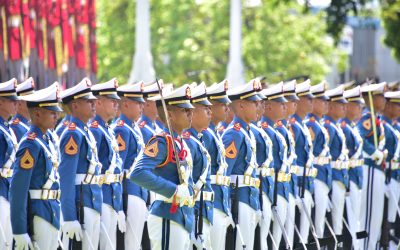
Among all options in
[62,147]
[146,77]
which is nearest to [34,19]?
[146,77]

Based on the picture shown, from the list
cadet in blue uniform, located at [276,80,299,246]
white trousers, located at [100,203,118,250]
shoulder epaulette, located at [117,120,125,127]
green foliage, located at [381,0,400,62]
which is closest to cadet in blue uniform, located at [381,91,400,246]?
cadet in blue uniform, located at [276,80,299,246]

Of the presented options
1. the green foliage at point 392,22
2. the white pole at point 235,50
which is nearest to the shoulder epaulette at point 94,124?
the green foliage at point 392,22

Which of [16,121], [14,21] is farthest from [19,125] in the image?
[14,21]

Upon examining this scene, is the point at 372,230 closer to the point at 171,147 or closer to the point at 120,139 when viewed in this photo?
the point at 120,139

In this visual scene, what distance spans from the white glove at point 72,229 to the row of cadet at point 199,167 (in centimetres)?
1

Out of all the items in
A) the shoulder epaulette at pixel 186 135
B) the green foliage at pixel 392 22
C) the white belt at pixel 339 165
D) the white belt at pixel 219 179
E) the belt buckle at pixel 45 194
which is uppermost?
the green foliage at pixel 392 22

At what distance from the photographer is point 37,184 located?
35.0 ft

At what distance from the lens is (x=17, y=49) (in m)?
19.9

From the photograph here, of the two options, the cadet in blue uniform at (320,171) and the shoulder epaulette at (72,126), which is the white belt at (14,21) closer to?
the cadet in blue uniform at (320,171)

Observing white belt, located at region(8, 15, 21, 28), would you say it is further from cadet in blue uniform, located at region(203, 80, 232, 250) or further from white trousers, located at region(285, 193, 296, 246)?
cadet in blue uniform, located at region(203, 80, 232, 250)

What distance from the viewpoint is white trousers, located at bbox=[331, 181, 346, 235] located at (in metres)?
15.2

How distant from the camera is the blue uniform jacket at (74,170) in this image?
A: 37.7 feet

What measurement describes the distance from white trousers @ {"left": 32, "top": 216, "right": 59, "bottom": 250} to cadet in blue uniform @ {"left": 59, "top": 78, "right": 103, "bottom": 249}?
925 mm

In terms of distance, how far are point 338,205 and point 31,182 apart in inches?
219
